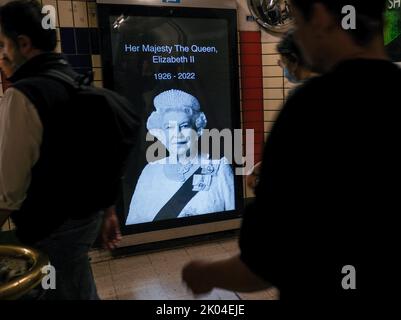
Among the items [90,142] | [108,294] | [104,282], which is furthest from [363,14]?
[104,282]

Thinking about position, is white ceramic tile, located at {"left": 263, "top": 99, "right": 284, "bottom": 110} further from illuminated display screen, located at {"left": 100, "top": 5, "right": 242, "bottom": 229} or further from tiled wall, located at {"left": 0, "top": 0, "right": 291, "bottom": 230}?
illuminated display screen, located at {"left": 100, "top": 5, "right": 242, "bottom": 229}

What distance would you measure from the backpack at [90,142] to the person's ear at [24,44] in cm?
15

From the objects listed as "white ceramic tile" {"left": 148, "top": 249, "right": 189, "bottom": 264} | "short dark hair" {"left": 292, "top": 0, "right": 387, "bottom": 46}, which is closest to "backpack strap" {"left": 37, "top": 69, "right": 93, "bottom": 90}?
"short dark hair" {"left": 292, "top": 0, "right": 387, "bottom": 46}

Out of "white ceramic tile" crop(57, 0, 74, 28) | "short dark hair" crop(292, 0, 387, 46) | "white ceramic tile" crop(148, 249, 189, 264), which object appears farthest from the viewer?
"white ceramic tile" crop(148, 249, 189, 264)

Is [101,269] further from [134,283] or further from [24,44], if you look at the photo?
[24,44]

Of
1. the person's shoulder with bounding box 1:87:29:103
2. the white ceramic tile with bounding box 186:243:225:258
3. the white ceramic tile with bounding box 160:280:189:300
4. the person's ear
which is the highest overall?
the person's ear

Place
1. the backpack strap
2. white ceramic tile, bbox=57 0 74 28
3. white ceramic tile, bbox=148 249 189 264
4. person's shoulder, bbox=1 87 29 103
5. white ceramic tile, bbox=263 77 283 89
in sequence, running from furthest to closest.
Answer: white ceramic tile, bbox=263 77 283 89
white ceramic tile, bbox=148 249 189 264
white ceramic tile, bbox=57 0 74 28
the backpack strap
person's shoulder, bbox=1 87 29 103

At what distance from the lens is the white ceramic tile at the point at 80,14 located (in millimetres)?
3141

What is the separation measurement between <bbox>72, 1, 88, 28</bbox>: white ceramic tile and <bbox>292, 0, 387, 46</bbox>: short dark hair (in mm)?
2675

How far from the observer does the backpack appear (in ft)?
4.79

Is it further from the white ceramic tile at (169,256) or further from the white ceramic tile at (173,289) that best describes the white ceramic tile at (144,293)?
the white ceramic tile at (169,256)

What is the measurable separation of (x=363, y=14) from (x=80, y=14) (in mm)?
2768

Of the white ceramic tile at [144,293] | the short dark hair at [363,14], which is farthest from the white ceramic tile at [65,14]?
the short dark hair at [363,14]
